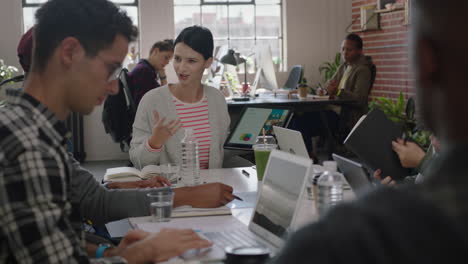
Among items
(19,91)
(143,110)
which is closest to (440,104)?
(19,91)

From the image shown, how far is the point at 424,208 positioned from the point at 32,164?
93 centimetres

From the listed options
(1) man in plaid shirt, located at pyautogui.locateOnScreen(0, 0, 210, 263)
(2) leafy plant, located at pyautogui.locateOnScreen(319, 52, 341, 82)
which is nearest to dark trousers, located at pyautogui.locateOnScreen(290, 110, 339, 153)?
(2) leafy plant, located at pyautogui.locateOnScreen(319, 52, 341, 82)

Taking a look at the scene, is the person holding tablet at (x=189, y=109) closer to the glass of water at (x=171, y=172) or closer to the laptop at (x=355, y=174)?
the glass of water at (x=171, y=172)

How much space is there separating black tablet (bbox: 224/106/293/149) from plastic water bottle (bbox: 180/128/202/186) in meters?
0.37

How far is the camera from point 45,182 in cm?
127

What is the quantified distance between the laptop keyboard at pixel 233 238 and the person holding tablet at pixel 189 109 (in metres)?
1.09

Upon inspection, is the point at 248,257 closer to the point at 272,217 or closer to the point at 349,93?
the point at 272,217

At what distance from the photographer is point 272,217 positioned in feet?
5.49

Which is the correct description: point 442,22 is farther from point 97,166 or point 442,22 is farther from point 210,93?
point 97,166

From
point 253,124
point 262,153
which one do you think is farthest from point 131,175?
point 253,124

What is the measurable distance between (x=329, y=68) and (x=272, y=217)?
6.43 meters

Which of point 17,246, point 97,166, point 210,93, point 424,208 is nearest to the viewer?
point 424,208

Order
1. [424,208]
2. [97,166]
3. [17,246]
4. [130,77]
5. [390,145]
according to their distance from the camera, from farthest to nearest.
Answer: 1. [97,166]
2. [130,77]
3. [390,145]
4. [17,246]
5. [424,208]

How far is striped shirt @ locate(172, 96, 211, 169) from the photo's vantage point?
9.90ft
